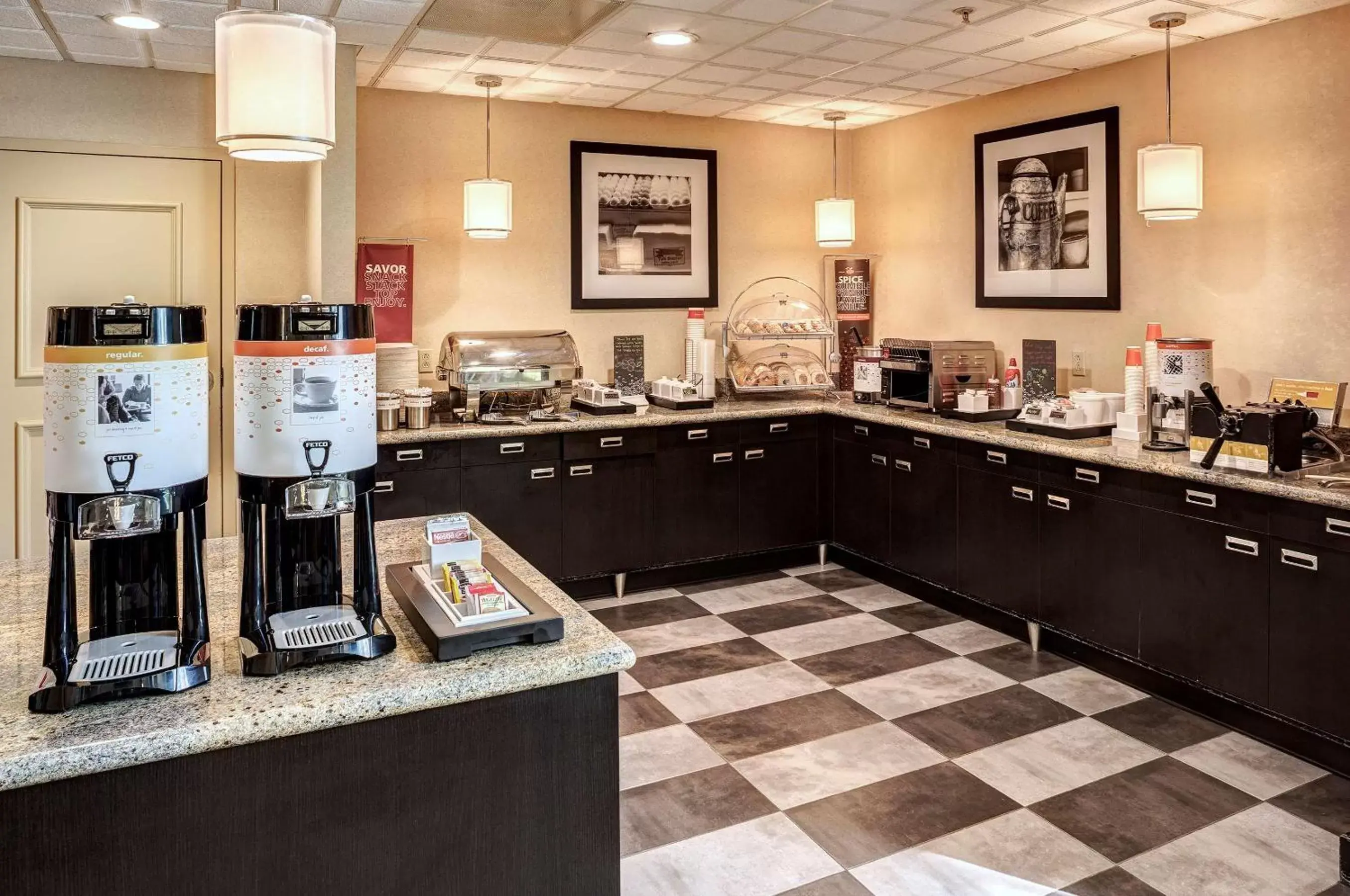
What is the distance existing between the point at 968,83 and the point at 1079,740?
126 inches

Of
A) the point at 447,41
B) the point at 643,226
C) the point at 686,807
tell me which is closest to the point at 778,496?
the point at 643,226

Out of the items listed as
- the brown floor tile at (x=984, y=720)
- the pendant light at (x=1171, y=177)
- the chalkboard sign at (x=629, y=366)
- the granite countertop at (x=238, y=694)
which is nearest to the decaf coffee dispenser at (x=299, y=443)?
the granite countertop at (x=238, y=694)

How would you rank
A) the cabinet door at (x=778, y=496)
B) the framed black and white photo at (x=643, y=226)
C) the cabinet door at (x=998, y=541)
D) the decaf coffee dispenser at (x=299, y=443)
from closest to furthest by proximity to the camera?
the decaf coffee dispenser at (x=299, y=443) < the cabinet door at (x=998, y=541) < the cabinet door at (x=778, y=496) < the framed black and white photo at (x=643, y=226)

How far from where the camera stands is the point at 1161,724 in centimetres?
339

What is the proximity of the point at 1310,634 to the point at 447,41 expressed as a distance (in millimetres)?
3817

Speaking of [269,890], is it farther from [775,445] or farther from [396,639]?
[775,445]

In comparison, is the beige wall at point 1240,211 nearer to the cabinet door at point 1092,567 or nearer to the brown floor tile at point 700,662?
the cabinet door at point 1092,567

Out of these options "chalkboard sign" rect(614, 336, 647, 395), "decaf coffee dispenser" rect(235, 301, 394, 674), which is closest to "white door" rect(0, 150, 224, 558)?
"chalkboard sign" rect(614, 336, 647, 395)

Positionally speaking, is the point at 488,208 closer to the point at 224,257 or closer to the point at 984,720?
the point at 224,257

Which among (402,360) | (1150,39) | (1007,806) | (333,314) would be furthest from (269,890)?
(1150,39)

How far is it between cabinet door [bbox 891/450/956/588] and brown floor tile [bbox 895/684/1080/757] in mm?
996

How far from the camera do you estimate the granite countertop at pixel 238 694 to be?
130cm

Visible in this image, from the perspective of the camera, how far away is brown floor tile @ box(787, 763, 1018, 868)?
2641 millimetres

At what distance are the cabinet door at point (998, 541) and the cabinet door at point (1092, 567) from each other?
68 mm
